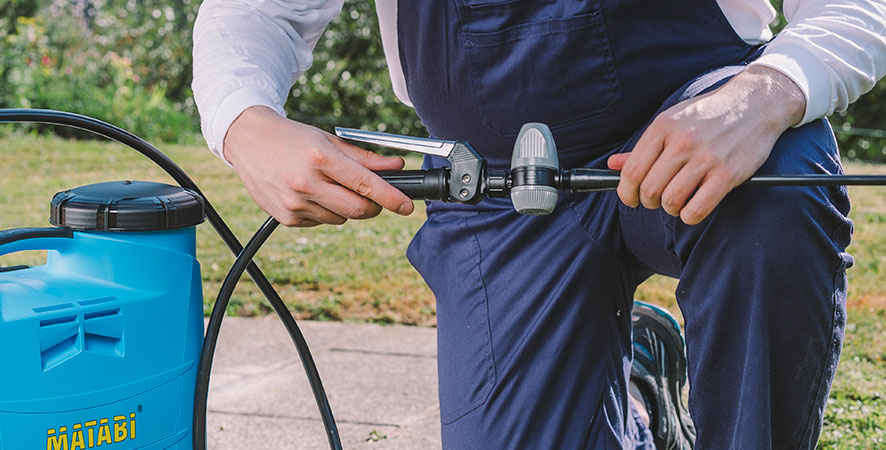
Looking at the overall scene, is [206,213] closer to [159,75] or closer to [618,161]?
[618,161]

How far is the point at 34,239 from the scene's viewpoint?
1.11 m

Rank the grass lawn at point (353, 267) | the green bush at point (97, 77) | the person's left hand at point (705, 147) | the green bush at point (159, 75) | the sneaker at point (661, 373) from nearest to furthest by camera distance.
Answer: the person's left hand at point (705, 147) < the sneaker at point (661, 373) < the grass lawn at point (353, 267) < the green bush at point (97, 77) < the green bush at point (159, 75)

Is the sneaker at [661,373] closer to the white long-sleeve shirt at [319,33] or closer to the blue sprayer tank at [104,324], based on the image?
the white long-sleeve shirt at [319,33]

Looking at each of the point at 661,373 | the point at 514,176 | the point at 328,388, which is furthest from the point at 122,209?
the point at 328,388

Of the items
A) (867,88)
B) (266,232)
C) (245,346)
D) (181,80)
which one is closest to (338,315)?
(245,346)

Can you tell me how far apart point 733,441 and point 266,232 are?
687 mm

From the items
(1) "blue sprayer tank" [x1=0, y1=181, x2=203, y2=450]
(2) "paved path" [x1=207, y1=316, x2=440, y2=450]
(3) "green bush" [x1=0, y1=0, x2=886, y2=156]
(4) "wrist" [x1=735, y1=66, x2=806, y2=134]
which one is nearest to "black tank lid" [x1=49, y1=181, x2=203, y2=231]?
(1) "blue sprayer tank" [x1=0, y1=181, x2=203, y2=450]

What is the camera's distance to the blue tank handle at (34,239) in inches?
42.9

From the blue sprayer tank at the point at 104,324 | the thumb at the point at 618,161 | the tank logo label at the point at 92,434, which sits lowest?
the tank logo label at the point at 92,434

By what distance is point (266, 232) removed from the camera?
4.05ft

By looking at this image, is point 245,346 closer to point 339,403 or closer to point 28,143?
point 339,403

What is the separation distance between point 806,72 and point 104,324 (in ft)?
2.94

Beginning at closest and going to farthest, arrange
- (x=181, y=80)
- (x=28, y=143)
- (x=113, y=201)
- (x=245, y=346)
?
(x=113, y=201)
(x=245, y=346)
(x=28, y=143)
(x=181, y=80)

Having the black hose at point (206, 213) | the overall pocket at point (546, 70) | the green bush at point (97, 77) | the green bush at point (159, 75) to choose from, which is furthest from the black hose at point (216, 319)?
the green bush at point (97, 77)
